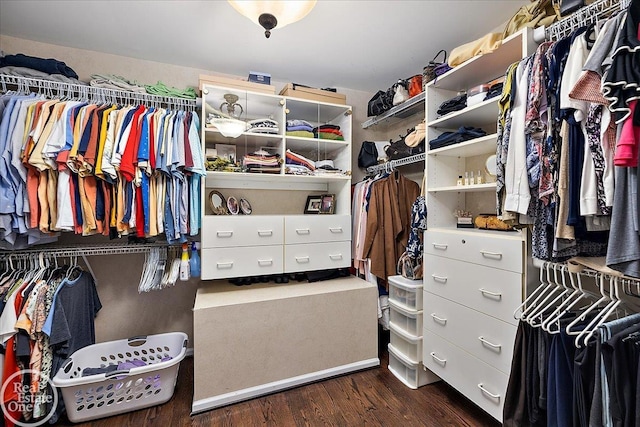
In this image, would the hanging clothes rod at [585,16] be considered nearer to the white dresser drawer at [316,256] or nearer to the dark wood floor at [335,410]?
the white dresser drawer at [316,256]

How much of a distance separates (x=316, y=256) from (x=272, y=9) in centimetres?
164

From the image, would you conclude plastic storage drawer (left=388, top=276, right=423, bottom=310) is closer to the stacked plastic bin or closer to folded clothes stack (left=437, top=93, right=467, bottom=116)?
the stacked plastic bin

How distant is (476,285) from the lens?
1588mm

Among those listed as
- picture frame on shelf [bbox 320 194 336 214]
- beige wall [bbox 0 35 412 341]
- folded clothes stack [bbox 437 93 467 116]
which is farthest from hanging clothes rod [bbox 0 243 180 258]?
folded clothes stack [bbox 437 93 467 116]

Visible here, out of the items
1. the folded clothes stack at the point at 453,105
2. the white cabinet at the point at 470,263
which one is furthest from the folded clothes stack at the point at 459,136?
the folded clothes stack at the point at 453,105

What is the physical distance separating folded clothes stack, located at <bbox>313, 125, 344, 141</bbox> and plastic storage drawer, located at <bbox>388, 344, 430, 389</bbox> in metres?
1.75

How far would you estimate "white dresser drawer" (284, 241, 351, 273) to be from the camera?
225cm

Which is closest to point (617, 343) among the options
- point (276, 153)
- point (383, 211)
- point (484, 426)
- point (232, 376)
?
point (484, 426)

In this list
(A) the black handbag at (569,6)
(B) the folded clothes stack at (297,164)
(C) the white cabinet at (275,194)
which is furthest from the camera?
(B) the folded clothes stack at (297,164)

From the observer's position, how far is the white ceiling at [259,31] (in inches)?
66.8

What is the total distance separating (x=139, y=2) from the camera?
1.64m

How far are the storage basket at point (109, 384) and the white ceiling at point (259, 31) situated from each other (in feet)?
6.91

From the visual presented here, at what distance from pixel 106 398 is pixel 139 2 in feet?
7.56

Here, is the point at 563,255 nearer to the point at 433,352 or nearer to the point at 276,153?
the point at 433,352
